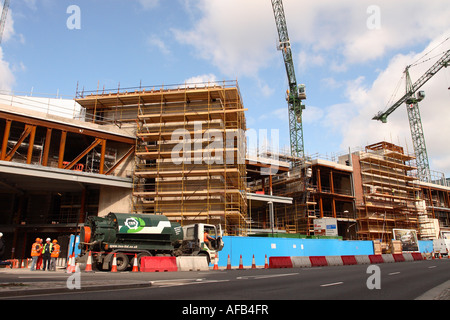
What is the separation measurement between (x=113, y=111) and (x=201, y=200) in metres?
13.7

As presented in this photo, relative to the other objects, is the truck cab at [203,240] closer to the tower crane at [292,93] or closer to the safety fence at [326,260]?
the safety fence at [326,260]

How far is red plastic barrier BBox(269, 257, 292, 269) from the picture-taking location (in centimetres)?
2103

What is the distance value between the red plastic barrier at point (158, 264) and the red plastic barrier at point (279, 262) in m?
6.06

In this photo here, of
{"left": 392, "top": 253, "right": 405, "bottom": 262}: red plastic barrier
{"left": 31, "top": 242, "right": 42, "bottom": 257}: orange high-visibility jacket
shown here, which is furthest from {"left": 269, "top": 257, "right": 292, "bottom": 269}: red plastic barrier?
{"left": 392, "top": 253, "right": 405, "bottom": 262}: red plastic barrier

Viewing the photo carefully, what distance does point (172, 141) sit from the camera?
111ft

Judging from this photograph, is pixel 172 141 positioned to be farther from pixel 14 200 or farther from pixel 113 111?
pixel 14 200

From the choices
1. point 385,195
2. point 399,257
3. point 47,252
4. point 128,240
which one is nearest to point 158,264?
point 128,240

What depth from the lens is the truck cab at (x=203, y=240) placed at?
69.3 ft

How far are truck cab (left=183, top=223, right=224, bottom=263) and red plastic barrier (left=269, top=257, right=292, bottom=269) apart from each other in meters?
3.22

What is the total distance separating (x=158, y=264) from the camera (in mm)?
17688

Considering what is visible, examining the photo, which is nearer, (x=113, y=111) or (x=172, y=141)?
(x=172, y=141)

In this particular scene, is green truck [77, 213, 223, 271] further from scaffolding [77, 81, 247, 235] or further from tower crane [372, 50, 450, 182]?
tower crane [372, 50, 450, 182]

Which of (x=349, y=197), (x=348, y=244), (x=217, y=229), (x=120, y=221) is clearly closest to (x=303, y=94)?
(x=349, y=197)

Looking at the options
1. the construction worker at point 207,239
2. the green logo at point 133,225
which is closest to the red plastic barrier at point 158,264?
the green logo at point 133,225
